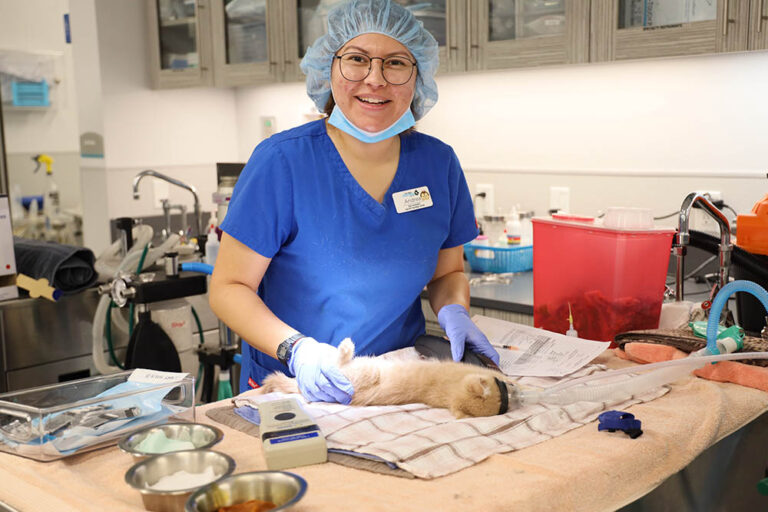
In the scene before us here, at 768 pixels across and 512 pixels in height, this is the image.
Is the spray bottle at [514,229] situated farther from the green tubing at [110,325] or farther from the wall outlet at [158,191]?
the wall outlet at [158,191]

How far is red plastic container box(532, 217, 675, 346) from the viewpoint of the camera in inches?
66.3

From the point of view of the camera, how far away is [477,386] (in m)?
1.21

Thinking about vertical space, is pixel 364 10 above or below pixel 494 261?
Result: above

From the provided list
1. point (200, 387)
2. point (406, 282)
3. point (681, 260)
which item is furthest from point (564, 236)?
point (200, 387)

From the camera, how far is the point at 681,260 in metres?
1.72

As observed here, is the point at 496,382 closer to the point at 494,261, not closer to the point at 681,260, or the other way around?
the point at 681,260

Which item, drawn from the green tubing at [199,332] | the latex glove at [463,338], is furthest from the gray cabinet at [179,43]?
the latex glove at [463,338]

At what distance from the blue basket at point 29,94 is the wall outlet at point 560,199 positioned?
10.1 ft

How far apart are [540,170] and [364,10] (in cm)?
169

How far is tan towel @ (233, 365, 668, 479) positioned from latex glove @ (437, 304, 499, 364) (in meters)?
0.21

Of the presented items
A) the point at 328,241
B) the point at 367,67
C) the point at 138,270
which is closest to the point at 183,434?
the point at 328,241

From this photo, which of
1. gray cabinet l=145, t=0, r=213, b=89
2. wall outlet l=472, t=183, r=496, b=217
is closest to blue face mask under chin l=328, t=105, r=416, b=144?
wall outlet l=472, t=183, r=496, b=217

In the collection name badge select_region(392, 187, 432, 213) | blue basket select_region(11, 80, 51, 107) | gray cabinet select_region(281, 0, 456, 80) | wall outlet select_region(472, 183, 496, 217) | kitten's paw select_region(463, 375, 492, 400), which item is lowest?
kitten's paw select_region(463, 375, 492, 400)

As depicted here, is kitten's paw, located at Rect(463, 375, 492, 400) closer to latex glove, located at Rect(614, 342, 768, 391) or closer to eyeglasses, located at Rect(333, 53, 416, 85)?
latex glove, located at Rect(614, 342, 768, 391)
